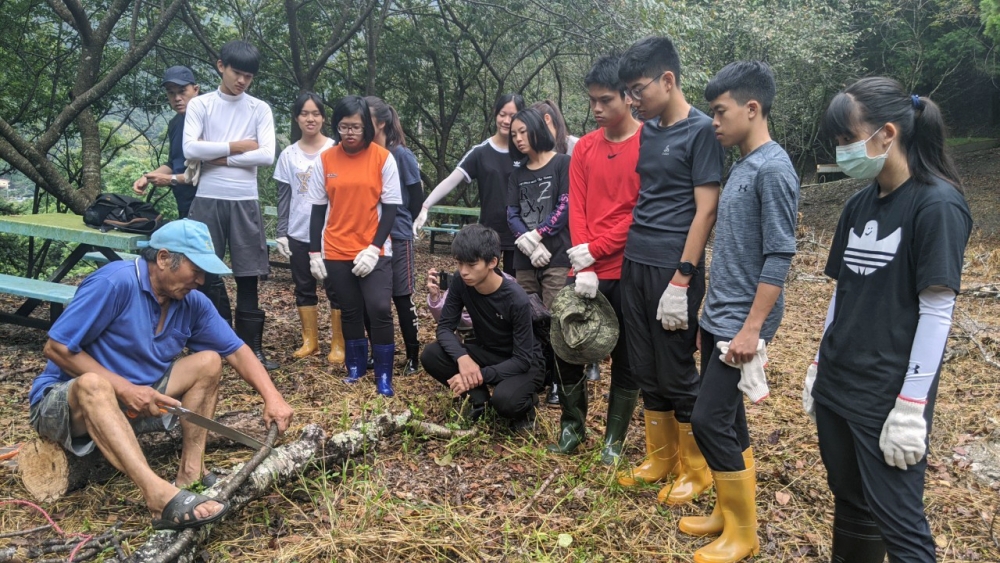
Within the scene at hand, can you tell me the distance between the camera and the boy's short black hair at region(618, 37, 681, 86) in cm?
283

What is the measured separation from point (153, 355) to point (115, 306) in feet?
0.92

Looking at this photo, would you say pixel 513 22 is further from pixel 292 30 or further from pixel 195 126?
pixel 195 126

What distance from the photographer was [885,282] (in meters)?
1.99

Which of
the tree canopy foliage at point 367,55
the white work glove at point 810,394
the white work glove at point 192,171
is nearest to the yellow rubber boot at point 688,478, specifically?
the white work glove at point 810,394

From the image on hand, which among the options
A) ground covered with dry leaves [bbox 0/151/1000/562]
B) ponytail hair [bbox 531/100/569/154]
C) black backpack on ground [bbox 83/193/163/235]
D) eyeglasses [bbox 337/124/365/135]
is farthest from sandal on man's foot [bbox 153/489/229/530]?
ponytail hair [bbox 531/100/569/154]

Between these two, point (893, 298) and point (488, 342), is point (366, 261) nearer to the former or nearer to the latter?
point (488, 342)

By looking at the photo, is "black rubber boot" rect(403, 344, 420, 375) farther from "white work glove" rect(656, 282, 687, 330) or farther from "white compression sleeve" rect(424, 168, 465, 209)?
"white work glove" rect(656, 282, 687, 330)

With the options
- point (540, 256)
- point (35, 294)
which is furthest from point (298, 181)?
point (540, 256)

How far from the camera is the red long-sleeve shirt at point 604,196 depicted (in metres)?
3.25

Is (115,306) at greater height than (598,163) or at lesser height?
lesser

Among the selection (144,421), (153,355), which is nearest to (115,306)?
(153,355)

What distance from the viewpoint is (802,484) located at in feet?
11.0

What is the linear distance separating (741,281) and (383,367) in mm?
2494

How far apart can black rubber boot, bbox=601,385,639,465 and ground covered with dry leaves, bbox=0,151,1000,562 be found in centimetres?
10
